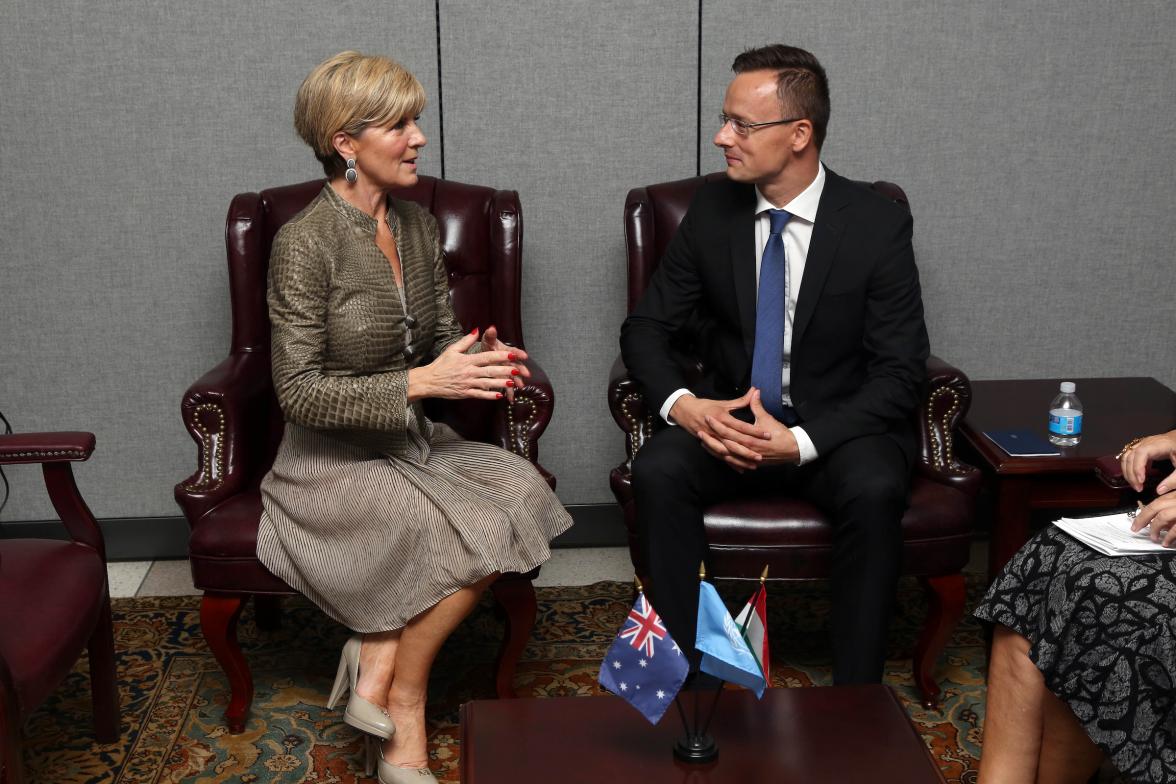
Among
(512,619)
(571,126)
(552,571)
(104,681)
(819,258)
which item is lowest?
(552,571)

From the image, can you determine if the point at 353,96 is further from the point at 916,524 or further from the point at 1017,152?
the point at 1017,152

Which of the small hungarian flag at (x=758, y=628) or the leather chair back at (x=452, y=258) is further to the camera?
the leather chair back at (x=452, y=258)

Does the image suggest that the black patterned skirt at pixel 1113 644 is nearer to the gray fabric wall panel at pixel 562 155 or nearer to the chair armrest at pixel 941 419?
the chair armrest at pixel 941 419

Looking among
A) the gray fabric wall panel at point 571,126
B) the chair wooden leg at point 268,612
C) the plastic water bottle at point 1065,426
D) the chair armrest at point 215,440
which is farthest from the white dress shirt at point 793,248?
the chair wooden leg at point 268,612

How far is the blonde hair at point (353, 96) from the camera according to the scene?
108 inches

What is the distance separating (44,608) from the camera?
7.95ft

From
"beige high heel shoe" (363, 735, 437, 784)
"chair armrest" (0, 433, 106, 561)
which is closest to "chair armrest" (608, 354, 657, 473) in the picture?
"beige high heel shoe" (363, 735, 437, 784)

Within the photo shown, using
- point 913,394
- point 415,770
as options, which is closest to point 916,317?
point 913,394

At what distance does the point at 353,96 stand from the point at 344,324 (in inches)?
19.6

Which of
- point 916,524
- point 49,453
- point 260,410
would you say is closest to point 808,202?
point 916,524

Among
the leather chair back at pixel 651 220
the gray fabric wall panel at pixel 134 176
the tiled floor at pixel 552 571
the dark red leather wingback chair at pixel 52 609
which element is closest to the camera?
the dark red leather wingback chair at pixel 52 609

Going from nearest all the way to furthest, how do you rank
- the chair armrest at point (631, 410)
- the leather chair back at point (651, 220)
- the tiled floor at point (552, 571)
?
the chair armrest at point (631, 410) → the leather chair back at point (651, 220) → the tiled floor at point (552, 571)

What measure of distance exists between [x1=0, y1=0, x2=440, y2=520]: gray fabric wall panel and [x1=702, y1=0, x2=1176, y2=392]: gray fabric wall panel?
1.24 meters

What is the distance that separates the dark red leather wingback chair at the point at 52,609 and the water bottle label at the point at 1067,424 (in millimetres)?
2271
